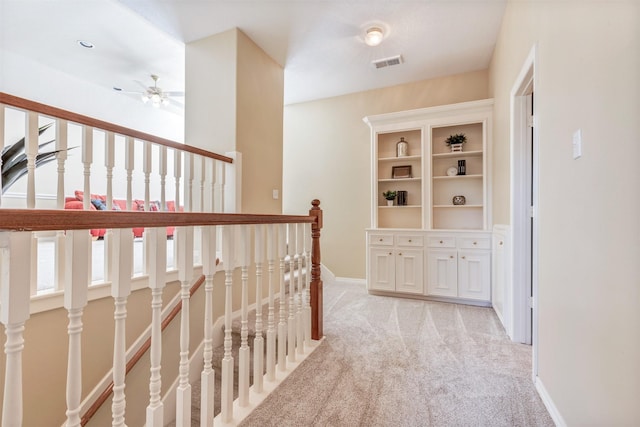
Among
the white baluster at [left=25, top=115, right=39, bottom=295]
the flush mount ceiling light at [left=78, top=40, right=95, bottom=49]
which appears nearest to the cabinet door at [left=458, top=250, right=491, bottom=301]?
the white baluster at [left=25, top=115, right=39, bottom=295]

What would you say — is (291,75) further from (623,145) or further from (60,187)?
(623,145)

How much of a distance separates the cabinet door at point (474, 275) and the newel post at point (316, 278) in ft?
6.28

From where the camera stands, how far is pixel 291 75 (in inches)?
151

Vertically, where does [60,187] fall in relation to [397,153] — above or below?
below

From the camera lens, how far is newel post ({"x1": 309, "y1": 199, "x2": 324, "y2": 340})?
2.13m

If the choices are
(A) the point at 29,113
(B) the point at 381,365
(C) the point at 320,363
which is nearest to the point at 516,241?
(B) the point at 381,365

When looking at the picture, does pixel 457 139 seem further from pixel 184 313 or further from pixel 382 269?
pixel 184 313

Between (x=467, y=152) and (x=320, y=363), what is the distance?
2877 millimetres

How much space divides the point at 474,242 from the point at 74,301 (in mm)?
3412

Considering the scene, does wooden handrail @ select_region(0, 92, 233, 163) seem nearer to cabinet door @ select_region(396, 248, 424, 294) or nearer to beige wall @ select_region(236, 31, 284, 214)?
beige wall @ select_region(236, 31, 284, 214)

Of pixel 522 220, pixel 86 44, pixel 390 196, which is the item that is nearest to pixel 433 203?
pixel 390 196

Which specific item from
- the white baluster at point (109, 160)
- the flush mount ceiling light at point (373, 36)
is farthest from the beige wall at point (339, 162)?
the white baluster at point (109, 160)

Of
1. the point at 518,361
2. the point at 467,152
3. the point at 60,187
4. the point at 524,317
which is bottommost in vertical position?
the point at 518,361

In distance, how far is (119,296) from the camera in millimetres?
849
